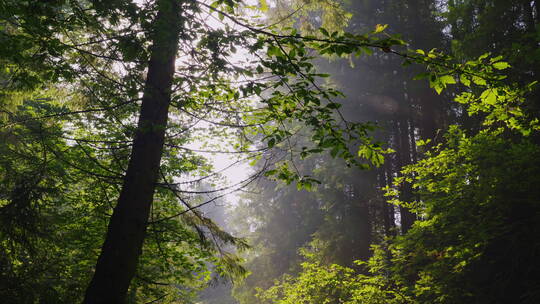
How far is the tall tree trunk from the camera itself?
127 inches

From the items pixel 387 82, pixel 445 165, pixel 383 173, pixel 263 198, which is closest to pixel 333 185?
pixel 383 173

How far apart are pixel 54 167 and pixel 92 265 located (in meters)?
2.14

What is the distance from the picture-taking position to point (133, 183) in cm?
360

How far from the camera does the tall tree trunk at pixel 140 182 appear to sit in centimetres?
324

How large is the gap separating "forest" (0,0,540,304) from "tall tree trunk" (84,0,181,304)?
0.02 metres

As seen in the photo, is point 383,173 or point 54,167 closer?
point 54,167

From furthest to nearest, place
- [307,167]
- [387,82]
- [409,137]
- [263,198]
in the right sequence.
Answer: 1. [263,198]
2. [307,167]
3. [409,137]
4. [387,82]

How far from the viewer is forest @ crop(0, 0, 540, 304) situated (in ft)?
10.5

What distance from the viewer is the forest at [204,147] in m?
3.20

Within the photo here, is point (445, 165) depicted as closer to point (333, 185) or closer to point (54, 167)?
point (54, 167)

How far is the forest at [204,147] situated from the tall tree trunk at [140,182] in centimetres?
2

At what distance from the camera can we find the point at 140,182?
362cm

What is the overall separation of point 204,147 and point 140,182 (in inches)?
165

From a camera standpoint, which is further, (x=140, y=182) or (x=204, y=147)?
(x=204, y=147)
